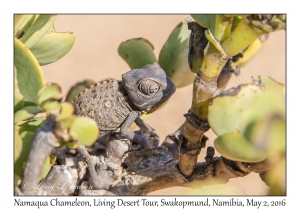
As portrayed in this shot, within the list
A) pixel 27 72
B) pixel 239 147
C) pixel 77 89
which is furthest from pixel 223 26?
pixel 77 89

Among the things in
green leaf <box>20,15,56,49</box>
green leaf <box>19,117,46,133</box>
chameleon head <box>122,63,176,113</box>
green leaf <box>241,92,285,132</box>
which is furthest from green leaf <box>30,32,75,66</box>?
green leaf <box>241,92,285,132</box>

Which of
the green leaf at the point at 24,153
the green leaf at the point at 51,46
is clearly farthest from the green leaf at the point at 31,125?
the green leaf at the point at 51,46

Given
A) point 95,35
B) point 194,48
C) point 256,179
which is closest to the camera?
point 194,48

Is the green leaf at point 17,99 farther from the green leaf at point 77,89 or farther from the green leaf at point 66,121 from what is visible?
the green leaf at point 77,89

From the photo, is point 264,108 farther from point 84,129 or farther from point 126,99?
point 126,99

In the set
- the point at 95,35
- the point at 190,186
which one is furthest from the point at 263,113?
the point at 95,35

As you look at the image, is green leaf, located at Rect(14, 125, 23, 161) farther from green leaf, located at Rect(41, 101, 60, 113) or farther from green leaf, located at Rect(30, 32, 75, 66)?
green leaf, located at Rect(30, 32, 75, 66)
